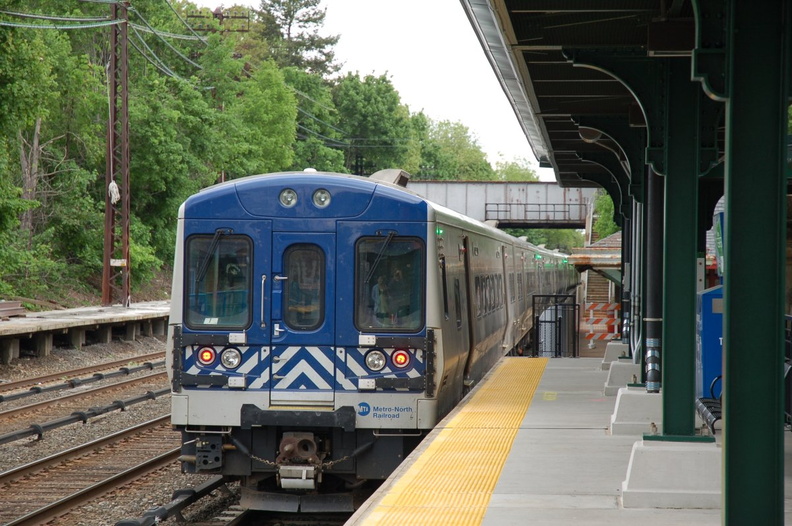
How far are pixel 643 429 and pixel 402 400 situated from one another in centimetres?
213

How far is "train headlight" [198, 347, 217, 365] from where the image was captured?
8914 millimetres

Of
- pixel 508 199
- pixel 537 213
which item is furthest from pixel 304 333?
pixel 537 213

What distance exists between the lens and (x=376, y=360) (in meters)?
8.90

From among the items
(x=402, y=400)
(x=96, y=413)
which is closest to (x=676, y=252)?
(x=402, y=400)

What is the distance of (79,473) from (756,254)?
320 inches

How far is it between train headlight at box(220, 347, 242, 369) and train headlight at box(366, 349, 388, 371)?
1048 mm

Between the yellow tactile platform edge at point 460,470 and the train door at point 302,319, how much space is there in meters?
1.11

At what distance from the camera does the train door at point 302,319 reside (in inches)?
347

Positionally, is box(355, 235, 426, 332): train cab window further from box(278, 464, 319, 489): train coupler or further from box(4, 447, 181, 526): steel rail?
box(4, 447, 181, 526): steel rail

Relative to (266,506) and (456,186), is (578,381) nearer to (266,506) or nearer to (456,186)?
(266,506)

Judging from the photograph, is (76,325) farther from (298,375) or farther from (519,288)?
(298,375)

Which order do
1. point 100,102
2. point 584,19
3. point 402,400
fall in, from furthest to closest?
point 100,102 < point 402,400 < point 584,19

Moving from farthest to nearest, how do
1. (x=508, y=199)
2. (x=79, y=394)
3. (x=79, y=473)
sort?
(x=508, y=199), (x=79, y=394), (x=79, y=473)

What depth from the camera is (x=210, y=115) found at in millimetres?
38688
